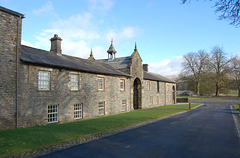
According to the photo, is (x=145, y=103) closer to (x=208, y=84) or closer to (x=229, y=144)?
(x=229, y=144)

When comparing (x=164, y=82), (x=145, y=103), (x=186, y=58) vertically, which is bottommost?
(x=145, y=103)

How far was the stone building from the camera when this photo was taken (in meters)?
12.3

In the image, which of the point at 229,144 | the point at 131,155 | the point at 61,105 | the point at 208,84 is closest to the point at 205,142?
the point at 229,144

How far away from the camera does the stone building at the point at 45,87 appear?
12.3 metres

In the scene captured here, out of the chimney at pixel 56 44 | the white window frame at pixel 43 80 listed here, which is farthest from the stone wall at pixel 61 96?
the chimney at pixel 56 44

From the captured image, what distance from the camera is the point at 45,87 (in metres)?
14.8

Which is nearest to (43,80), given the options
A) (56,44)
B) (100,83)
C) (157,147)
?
(56,44)

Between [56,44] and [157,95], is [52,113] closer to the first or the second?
[56,44]

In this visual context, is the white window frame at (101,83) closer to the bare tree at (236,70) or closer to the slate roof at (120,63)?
the slate roof at (120,63)

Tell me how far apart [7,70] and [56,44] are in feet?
26.6

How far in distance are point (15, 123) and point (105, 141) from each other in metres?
7.48

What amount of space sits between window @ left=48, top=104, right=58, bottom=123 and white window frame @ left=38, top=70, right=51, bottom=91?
177cm

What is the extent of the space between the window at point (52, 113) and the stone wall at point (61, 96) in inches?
12.8

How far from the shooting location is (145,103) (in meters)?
31.8
